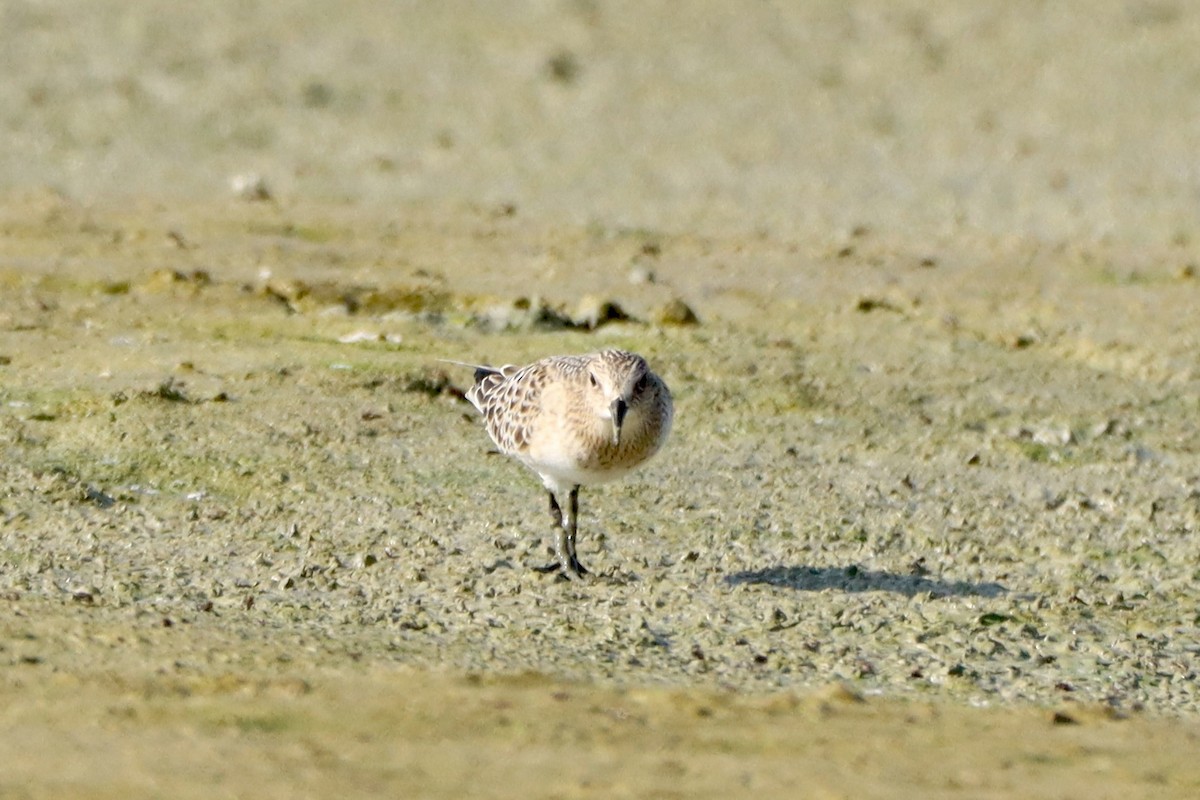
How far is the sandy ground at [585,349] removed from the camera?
5.47m

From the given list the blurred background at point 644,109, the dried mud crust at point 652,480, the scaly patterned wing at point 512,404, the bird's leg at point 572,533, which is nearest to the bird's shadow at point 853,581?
the dried mud crust at point 652,480

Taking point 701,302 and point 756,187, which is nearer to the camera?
point 701,302

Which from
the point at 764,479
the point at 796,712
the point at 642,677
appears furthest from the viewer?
the point at 764,479

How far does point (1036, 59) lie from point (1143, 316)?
24.6 ft

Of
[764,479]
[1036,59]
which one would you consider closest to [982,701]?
[764,479]

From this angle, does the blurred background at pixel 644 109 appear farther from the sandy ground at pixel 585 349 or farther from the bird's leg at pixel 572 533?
the bird's leg at pixel 572 533

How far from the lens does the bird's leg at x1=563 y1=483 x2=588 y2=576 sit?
23.6 feet

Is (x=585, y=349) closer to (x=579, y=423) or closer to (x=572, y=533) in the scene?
(x=572, y=533)

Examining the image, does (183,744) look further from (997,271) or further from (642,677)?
(997,271)

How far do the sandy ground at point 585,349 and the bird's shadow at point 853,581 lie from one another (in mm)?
27

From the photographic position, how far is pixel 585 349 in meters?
10.3

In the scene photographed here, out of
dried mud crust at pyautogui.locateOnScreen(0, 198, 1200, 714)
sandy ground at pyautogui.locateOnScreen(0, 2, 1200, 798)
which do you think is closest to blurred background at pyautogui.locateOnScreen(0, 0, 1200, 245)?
sandy ground at pyautogui.locateOnScreen(0, 2, 1200, 798)

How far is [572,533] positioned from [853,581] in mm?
926

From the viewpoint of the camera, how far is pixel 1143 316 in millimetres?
12188
